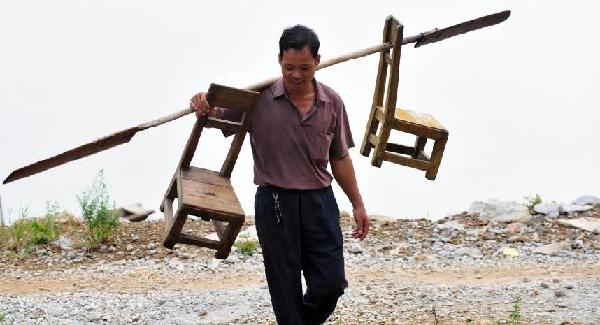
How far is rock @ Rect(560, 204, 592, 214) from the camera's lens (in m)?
12.2

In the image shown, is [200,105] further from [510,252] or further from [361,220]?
[510,252]

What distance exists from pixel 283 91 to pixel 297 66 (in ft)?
0.82

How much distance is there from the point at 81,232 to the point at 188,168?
20.8 ft

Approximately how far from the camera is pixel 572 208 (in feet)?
40.5

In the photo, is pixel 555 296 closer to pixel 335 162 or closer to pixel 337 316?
pixel 337 316

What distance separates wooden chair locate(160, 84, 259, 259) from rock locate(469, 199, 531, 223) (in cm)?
706

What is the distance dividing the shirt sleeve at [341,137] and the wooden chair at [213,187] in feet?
1.63

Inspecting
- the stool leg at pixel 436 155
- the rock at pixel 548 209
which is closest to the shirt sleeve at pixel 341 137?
the stool leg at pixel 436 155

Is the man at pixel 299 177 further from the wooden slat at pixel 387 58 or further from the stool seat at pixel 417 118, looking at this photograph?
the stool seat at pixel 417 118

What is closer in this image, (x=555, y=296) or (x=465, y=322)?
(x=465, y=322)

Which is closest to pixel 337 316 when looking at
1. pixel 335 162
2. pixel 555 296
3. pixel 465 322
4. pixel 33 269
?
pixel 465 322

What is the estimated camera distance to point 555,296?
27.3ft

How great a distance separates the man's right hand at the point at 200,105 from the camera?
5.05m

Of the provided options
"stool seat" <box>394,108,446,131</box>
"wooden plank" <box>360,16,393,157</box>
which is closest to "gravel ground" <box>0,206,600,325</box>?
"wooden plank" <box>360,16,393,157</box>
